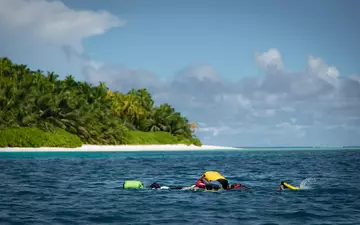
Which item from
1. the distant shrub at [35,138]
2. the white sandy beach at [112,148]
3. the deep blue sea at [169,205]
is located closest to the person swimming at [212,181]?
the deep blue sea at [169,205]

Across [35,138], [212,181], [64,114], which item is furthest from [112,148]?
[212,181]

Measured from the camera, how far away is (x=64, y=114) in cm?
8731

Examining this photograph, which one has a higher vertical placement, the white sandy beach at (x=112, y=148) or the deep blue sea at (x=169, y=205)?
the white sandy beach at (x=112, y=148)

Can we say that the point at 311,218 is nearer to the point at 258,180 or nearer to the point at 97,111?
the point at 258,180

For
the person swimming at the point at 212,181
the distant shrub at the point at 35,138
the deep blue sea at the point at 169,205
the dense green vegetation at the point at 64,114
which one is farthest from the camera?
the dense green vegetation at the point at 64,114

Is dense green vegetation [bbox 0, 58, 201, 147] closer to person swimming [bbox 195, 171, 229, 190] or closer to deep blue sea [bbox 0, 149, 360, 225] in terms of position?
deep blue sea [bbox 0, 149, 360, 225]

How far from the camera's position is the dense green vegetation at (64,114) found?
78.0 m

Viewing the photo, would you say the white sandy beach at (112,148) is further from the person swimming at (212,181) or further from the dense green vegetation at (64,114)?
the person swimming at (212,181)

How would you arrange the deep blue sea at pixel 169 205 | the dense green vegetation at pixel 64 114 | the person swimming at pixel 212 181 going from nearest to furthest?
the deep blue sea at pixel 169 205 → the person swimming at pixel 212 181 → the dense green vegetation at pixel 64 114

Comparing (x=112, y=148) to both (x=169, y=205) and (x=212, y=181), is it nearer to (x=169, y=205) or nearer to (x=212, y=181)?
(x=212, y=181)

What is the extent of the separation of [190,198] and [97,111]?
247 ft

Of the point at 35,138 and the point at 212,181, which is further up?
the point at 35,138

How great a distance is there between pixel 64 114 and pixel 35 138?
35.7 ft

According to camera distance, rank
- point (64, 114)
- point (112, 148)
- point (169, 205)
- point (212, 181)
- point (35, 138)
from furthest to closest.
→ 1. point (112, 148)
2. point (64, 114)
3. point (35, 138)
4. point (212, 181)
5. point (169, 205)
